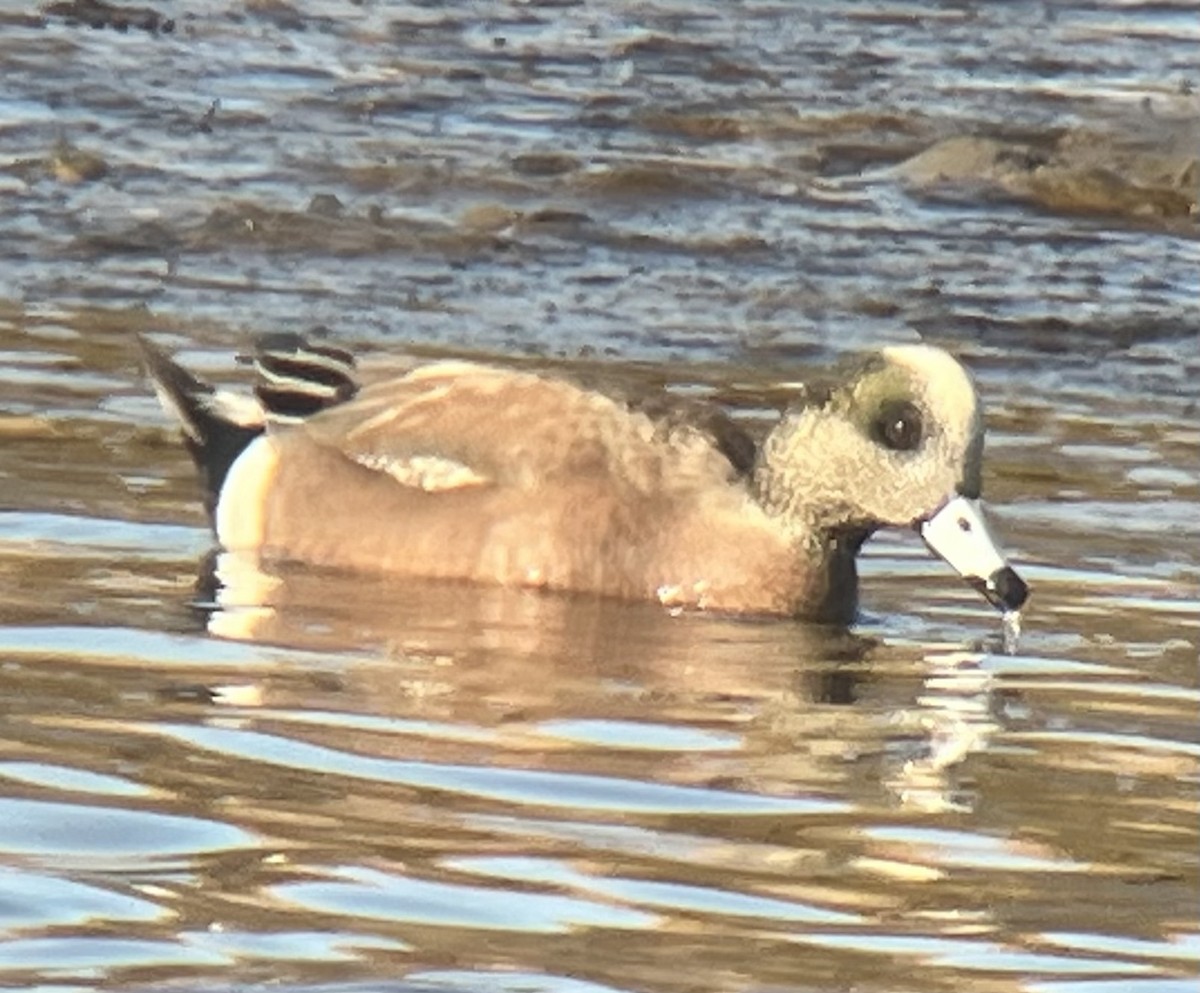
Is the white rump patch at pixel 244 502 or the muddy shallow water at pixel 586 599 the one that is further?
the white rump patch at pixel 244 502

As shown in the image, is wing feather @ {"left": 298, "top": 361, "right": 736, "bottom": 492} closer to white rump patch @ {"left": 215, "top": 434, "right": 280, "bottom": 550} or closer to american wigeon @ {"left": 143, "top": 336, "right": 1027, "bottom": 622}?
american wigeon @ {"left": 143, "top": 336, "right": 1027, "bottom": 622}

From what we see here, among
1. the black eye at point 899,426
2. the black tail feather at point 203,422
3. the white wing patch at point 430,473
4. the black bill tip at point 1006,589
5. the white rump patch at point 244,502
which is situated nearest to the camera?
the black bill tip at point 1006,589

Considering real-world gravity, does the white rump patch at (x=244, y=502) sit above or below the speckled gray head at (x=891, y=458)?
below

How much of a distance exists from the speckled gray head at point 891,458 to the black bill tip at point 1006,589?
8 cm

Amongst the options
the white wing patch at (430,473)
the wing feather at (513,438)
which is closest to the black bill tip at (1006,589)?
the wing feather at (513,438)

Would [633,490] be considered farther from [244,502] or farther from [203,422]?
[203,422]

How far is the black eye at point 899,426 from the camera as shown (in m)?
8.81

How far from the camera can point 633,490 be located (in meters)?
8.80

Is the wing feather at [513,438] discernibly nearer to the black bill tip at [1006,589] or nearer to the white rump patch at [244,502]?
the white rump patch at [244,502]

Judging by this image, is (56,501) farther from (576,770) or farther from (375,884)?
(375,884)

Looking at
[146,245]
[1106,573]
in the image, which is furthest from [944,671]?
[146,245]

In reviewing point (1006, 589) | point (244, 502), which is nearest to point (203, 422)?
point (244, 502)

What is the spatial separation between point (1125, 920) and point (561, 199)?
7337 mm

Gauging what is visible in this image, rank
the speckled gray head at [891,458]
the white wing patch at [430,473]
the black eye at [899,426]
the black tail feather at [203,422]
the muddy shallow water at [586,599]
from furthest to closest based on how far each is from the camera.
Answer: the black tail feather at [203,422], the white wing patch at [430,473], the black eye at [899,426], the speckled gray head at [891,458], the muddy shallow water at [586,599]
